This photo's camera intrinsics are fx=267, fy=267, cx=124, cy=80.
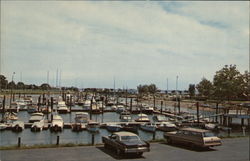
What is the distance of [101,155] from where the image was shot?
18.7m

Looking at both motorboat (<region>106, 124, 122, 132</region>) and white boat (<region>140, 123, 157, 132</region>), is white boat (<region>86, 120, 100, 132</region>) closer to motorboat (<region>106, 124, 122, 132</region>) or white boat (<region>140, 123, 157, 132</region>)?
motorboat (<region>106, 124, 122, 132</region>)

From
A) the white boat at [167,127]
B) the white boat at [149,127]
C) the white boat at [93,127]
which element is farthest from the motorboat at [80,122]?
the white boat at [167,127]

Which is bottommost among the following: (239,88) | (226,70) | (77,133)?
(77,133)

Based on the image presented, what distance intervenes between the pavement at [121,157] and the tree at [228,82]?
52901 mm

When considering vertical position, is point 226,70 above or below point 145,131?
above

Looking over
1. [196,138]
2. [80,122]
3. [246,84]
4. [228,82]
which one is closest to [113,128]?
[80,122]

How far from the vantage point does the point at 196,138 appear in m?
21.6

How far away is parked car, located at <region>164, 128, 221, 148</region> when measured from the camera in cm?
2116

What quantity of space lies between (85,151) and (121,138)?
9.54 feet

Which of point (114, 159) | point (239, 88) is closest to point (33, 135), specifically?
point (114, 159)

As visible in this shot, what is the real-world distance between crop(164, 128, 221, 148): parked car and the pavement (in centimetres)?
53

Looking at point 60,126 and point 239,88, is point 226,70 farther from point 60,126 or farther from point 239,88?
point 60,126

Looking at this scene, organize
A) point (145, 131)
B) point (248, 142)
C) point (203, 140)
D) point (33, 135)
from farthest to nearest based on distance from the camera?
point (145, 131) → point (33, 135) → point (248, 142) → point (203, 140)

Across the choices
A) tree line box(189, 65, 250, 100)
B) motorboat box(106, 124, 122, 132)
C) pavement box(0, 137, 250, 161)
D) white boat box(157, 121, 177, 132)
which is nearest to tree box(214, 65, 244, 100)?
tree line box(189, 65, 250, 100)
